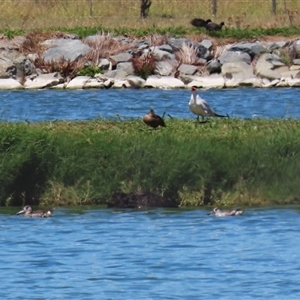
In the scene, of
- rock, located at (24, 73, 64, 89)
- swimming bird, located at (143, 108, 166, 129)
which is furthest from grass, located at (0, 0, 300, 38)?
Answer: swimming bird, located at (143, 108, 166, 129)

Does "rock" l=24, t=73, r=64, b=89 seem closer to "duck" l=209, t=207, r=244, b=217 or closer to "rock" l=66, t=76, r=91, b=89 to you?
"rock" l=66, t=76, r=91, b=89

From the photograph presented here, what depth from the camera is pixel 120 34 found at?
137 feet

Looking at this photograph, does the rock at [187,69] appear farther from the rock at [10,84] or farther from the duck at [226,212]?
the duck at [226,212]

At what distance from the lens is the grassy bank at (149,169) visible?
17.0m

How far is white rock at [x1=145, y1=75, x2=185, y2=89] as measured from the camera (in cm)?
3753

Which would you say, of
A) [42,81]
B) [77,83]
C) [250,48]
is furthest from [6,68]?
[250,48]

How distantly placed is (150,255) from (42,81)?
924 inches

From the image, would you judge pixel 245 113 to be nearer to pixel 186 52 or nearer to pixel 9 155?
pixel 186 52

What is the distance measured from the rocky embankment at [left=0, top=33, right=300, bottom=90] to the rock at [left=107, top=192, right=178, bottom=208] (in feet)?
67.5

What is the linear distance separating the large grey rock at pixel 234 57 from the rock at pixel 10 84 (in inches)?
229

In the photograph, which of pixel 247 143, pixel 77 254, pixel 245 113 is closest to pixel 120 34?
pixel 245 113

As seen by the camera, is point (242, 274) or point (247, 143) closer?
point (242, 274)

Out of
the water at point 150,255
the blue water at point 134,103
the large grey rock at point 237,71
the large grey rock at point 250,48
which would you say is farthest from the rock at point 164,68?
the water at point 150,255

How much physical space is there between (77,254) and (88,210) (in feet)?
7.16
